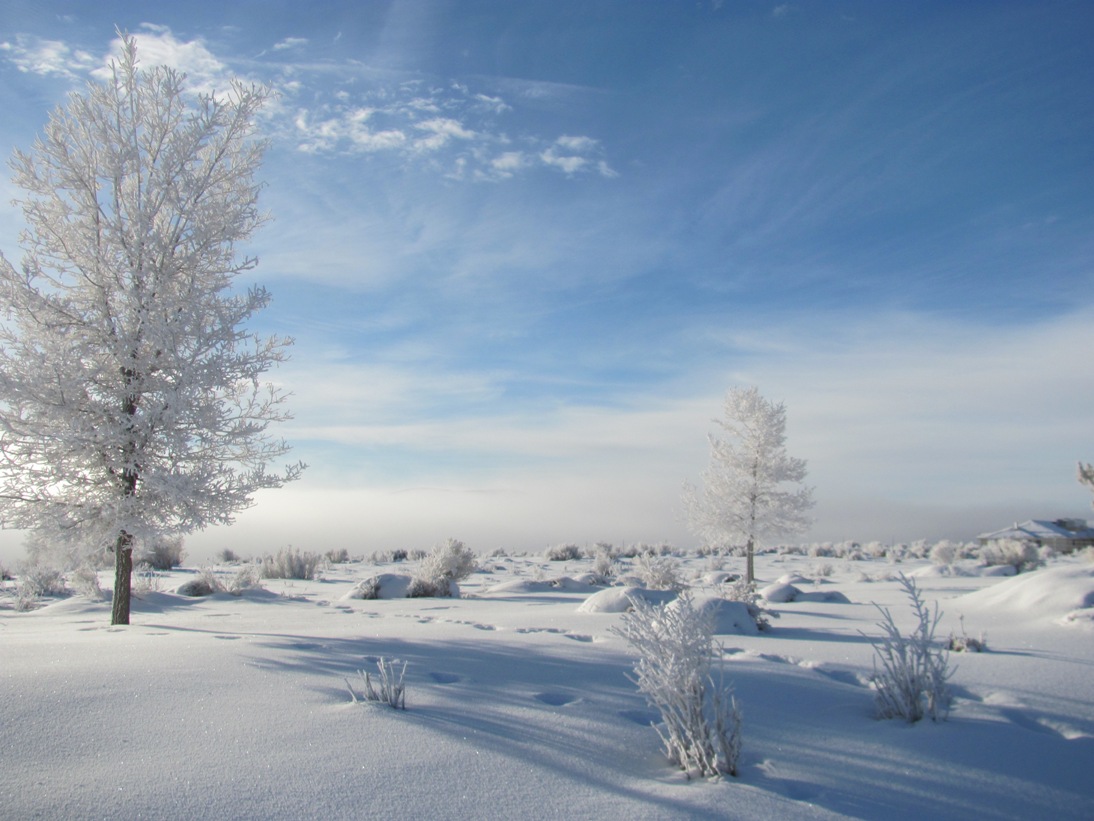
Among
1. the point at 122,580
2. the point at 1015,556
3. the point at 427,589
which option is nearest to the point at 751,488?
the point at 1015,556

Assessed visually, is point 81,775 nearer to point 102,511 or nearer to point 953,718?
point 953,718

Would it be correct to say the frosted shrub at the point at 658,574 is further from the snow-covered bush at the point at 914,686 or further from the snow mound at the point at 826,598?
the snow-covered bush at the point at 914,686

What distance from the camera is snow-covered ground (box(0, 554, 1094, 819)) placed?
9.44 ft

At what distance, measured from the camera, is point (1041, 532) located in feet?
94.3

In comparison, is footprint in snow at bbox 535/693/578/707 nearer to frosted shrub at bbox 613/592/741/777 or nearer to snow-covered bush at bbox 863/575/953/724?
frosted shrub at bbox 613/592/741/777

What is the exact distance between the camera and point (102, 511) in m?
8.30

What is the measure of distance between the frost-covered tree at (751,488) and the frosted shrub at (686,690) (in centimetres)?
1898

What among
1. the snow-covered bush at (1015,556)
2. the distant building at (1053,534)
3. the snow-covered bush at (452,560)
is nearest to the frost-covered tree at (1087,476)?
the snow-covered bush at (1015,556)

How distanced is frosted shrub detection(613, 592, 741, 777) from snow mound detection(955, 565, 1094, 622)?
246 inches

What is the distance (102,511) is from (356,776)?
273 inches

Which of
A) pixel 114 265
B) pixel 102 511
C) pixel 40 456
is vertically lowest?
pixel 102 511

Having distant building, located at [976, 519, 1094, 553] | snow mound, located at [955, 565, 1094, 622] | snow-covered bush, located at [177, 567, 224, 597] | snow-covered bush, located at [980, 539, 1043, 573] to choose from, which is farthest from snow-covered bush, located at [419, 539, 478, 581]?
distant building, located at [976, 519, 1094, 553]

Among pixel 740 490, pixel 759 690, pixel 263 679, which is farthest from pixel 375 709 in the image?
pixel 740 490

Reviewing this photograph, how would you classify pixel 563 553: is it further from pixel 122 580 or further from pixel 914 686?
pixel 914 686
